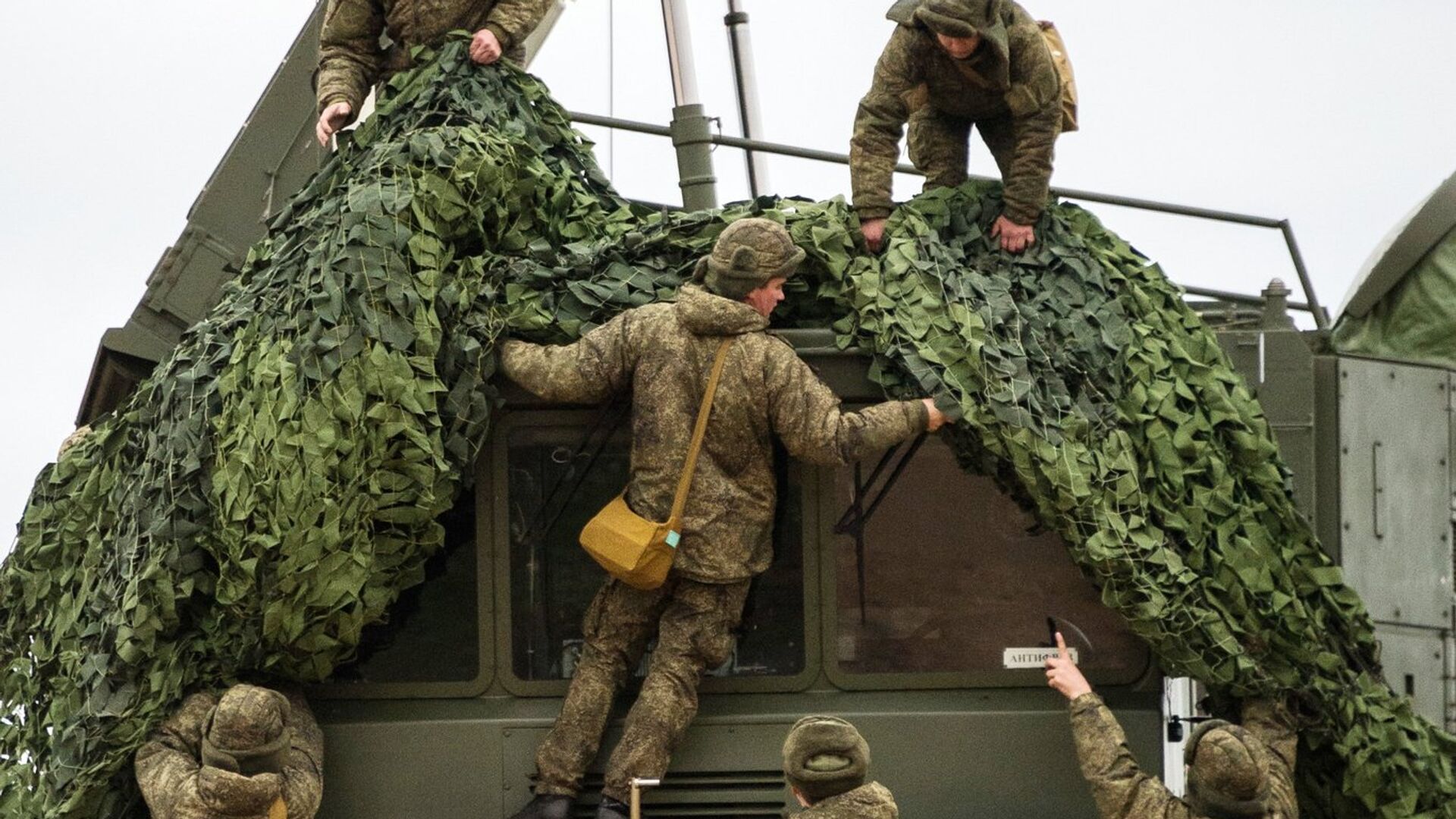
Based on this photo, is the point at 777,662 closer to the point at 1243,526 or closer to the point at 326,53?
the point at 1243,526

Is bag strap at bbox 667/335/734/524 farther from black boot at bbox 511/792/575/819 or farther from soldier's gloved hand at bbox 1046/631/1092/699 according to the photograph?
soldier's gloved hand at bbox 1046/631/1092/699

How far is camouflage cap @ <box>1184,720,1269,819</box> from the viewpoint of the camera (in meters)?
8.23

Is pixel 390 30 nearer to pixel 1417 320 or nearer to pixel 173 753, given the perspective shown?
pixel 173 753

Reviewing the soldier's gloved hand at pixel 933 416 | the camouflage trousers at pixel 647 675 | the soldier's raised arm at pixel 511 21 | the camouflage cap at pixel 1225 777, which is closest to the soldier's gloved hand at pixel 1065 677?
the camouflage cap at pixel 1225 777

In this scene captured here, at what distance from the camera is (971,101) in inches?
360

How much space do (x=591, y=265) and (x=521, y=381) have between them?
20.2 inches

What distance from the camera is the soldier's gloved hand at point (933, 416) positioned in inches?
341

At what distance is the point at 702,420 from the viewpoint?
341 inches

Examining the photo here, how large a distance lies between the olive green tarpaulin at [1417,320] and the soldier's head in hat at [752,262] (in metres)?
2.00

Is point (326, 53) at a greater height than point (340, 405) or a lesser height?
greater

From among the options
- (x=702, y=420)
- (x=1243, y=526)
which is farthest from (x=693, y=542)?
(x=1243, y=526)

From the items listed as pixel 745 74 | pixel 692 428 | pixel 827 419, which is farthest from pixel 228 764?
pixel 745 74

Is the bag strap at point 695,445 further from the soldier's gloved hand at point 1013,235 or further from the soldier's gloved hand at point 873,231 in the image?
the soldier's gloved hand at point 1013,235

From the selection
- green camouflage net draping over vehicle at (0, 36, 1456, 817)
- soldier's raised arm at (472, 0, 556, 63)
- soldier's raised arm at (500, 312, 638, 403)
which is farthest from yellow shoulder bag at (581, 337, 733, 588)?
soldier's raised arm at (472, 0, 556, 63)
